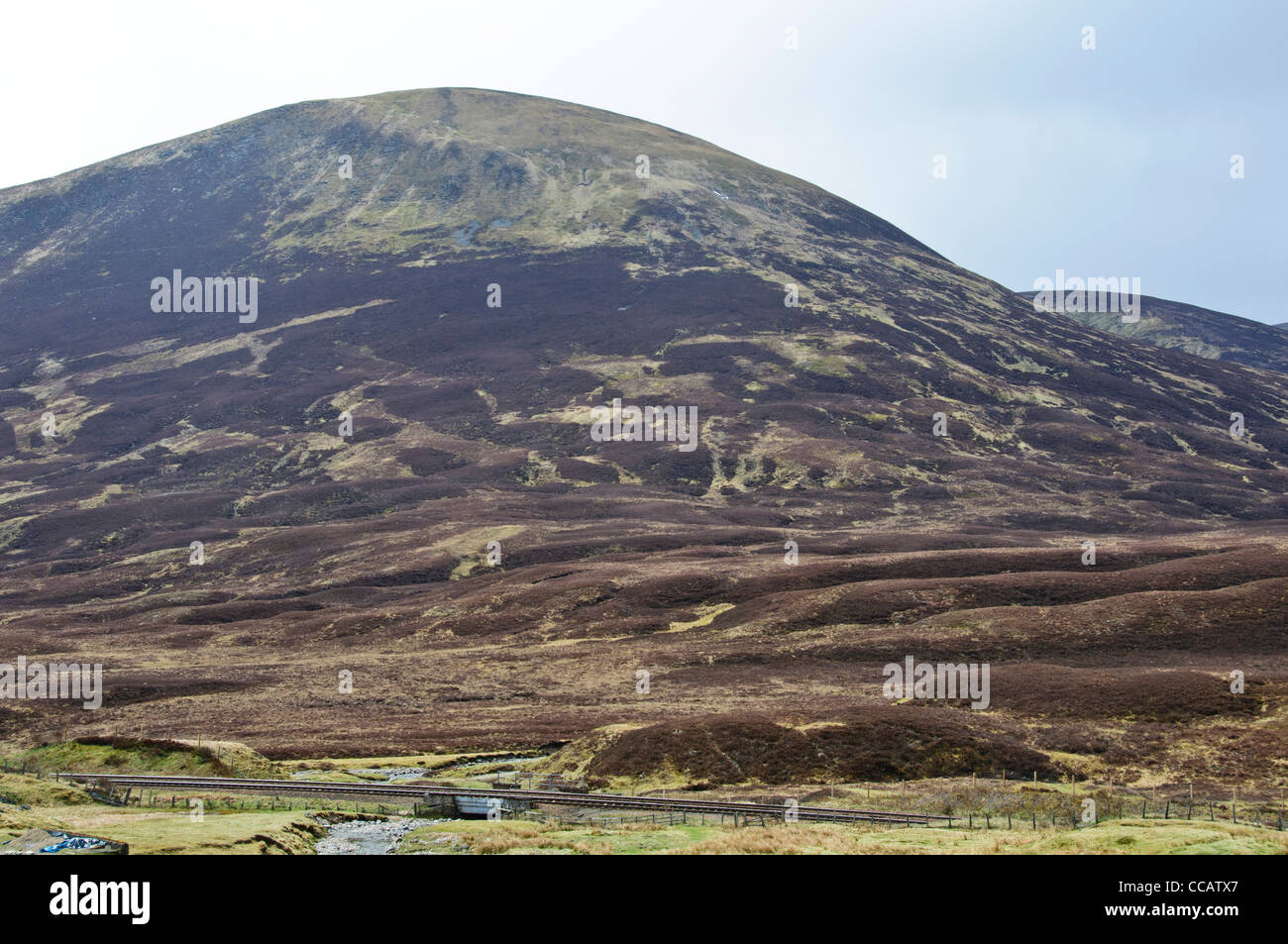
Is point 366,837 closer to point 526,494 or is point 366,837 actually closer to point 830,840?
point 830,840

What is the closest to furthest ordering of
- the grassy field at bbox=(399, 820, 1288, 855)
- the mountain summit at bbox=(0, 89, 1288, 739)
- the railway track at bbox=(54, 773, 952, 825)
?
1. the grassy field at bbox=(399, 820, 1288, 855)
2. the railway track at bbox=(54, 773, 952, 825)
3. the mountain summit at bbox=(0, 89, 1288, 739)

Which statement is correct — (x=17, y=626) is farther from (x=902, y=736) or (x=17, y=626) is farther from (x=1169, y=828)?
(x=1169, y=828)

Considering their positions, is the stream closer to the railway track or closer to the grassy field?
the grassy field

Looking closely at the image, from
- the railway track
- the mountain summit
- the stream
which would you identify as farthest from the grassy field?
the mountain summit

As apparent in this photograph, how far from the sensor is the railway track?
119 feet

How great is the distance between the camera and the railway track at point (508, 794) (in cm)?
3616

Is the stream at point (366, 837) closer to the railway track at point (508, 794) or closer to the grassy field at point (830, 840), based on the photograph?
the grassy field at point (830, 840)

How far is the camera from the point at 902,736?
49625mm

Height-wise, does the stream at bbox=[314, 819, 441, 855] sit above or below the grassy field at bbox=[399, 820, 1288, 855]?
below

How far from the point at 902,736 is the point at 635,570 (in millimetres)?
55501

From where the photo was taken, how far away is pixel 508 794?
1596 inches
